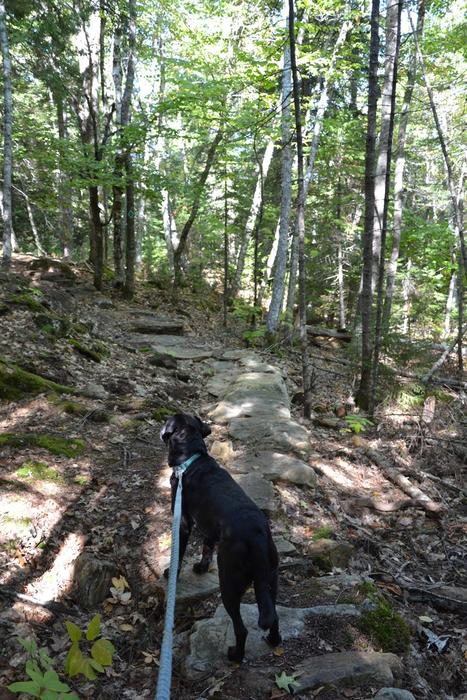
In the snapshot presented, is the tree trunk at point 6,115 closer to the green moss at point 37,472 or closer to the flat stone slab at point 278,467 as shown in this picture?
the green moss at point 37,472

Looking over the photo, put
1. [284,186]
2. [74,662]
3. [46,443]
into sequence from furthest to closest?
[284,186], [46,443], [74,662]

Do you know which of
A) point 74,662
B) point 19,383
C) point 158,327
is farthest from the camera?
point 158,327

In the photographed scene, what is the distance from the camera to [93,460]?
5.66 metres

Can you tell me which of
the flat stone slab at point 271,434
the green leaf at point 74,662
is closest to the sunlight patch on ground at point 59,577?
the green leaf at point 74,662

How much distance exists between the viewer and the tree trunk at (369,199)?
7.62 m

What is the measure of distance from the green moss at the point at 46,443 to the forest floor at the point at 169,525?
0.06 ft

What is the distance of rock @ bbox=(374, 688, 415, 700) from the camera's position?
8.58 feet

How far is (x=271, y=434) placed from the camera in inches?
281

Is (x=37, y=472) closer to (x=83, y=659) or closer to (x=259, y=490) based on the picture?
(x=259, y=490)

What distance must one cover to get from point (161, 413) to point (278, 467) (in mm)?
2331

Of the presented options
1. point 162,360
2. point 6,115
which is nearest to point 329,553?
point 162,360

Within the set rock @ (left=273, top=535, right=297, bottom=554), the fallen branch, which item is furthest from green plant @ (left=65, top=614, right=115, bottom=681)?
the fallen branch

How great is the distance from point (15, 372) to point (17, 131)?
12069mm

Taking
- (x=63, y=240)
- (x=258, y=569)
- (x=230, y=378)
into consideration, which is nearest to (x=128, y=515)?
(x=258, y=569)
